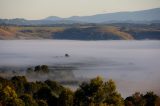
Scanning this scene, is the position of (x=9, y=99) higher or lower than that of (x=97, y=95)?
lower

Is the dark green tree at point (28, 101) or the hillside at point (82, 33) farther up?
the dark green tree at point (28, 101)

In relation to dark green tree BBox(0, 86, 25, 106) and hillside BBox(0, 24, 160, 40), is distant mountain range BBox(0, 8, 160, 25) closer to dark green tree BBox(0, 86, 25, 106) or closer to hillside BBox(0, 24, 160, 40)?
hillside BBox(0, 24, 160, 40)

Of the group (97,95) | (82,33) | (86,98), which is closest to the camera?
(97,95)

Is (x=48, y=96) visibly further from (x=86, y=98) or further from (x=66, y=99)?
(x=86, y=98)

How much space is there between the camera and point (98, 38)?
63062mm

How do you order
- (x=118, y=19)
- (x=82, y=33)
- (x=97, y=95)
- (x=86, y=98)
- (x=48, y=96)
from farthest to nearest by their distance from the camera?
1. (x=118, y=19)
2. (x=82, y=33)
3. (x=48, y=96)
4. (x=86, y=98)
5. (x=97, y=95)

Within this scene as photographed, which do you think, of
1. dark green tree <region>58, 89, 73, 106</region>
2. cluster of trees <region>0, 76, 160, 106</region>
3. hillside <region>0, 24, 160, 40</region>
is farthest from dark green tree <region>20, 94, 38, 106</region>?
hillside <region>0, 24, 160, 40</region>

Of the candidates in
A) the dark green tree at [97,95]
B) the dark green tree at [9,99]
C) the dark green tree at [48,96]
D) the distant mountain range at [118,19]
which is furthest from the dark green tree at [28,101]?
the distant mountain range at [118,19]

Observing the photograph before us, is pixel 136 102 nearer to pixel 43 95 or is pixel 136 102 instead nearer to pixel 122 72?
pixel 43 95

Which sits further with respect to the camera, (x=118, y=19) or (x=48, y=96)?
(x=118, y=19)

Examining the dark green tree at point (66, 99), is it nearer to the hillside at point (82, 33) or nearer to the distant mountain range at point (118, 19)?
the hillside at point (82, 33)

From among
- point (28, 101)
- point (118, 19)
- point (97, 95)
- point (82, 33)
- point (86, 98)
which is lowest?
point (82, 33)

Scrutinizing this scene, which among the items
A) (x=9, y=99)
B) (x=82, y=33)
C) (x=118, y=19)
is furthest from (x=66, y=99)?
Result: (x=118, y=19)

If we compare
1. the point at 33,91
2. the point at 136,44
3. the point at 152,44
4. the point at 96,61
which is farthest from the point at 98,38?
the point at 33,91
